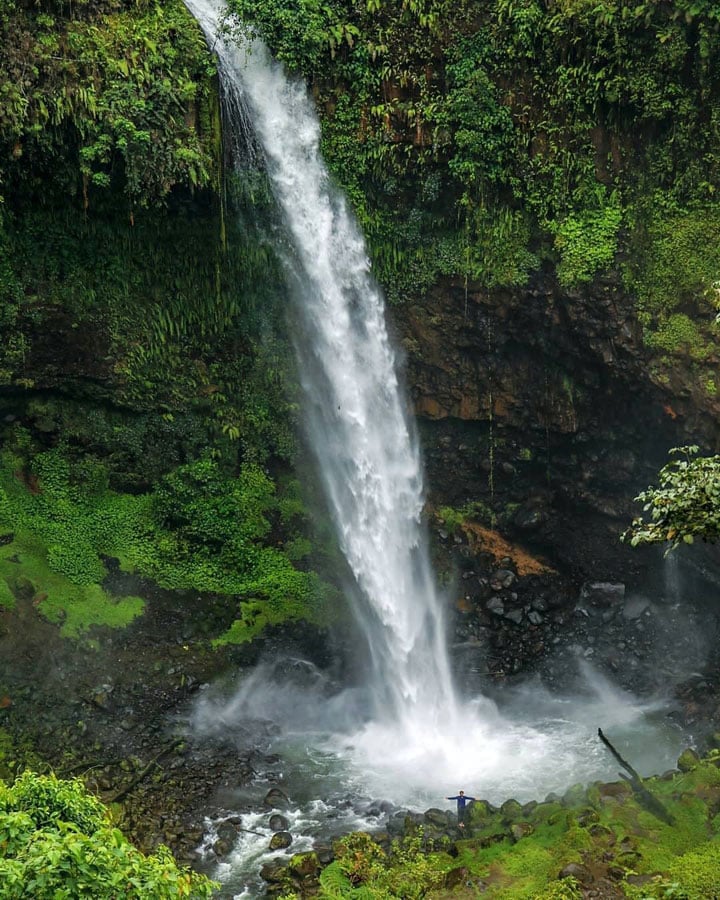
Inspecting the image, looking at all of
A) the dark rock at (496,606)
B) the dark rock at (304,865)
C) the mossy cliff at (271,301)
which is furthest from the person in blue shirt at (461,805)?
the dark rock at (496,606)

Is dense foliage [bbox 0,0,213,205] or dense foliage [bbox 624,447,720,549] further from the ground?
dense foliage [bbox 0,0,213,205]

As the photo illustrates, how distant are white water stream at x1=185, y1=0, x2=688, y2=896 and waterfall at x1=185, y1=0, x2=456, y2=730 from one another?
3 cm

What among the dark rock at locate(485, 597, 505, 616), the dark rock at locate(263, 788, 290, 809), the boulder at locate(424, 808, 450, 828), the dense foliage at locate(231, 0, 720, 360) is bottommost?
the boulder at locate(424, 808, 450, 828)

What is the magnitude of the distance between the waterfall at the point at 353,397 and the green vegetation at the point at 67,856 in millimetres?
10237

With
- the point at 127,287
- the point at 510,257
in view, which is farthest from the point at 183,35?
the point at 510,257

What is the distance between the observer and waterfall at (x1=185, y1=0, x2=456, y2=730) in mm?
15906

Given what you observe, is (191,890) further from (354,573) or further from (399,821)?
(354,573)

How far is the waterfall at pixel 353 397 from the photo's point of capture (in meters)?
15.9

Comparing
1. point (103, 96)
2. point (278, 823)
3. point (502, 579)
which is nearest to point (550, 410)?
point (502, 579)

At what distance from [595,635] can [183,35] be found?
13.7 metres

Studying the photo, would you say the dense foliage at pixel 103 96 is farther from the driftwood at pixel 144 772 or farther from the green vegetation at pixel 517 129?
the driftwood at pixel 144 772

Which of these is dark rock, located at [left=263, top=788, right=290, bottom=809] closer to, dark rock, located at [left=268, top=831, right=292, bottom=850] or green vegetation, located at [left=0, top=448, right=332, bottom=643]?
dark rock, located at [left=268, top=831, right=292, bottom=850]

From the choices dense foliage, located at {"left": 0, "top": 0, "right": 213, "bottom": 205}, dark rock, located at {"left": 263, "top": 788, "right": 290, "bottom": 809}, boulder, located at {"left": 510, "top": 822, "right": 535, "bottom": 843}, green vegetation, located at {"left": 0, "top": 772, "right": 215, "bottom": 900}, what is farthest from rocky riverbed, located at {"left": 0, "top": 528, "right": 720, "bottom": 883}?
dense foliage, located at {"left": 0, "top": 0, "right": 213, "bottom": 205}

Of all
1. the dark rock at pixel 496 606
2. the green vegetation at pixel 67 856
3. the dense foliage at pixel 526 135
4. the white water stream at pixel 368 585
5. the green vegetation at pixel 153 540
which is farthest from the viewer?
the dark rock at pixel 496 606
